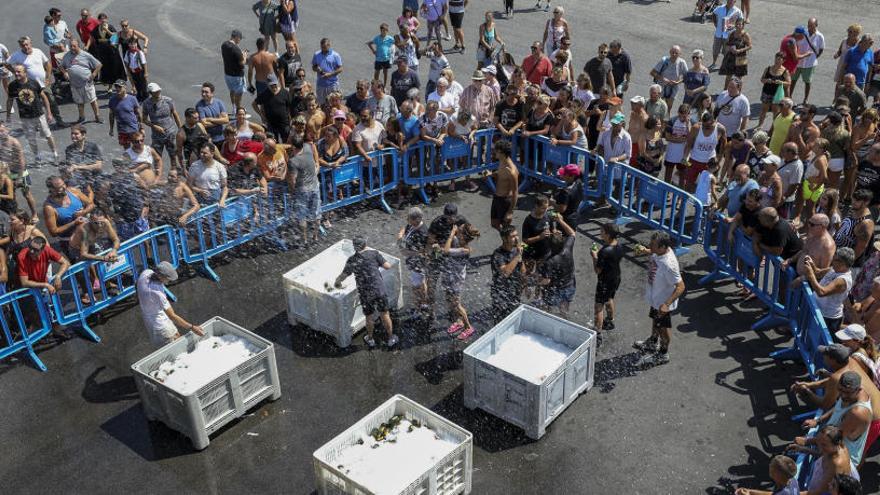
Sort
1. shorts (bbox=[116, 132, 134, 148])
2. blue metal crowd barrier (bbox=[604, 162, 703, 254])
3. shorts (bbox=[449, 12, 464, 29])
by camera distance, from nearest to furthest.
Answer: blue metal crowd barrier (bbox=[604, 162, 703, 254]), shorts (bbox=[116, 132, 134, 148]), shorts (bbox=[449, 12, 464, 29])

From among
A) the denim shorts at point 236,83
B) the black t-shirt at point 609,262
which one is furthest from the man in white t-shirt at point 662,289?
the denim shorts at point 236,83

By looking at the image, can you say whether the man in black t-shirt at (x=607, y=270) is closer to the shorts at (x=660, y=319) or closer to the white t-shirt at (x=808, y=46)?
the shorts at (x=660, y=319)

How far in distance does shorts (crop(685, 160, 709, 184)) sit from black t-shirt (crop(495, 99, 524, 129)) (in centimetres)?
303

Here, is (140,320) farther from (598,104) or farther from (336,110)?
(598,104)

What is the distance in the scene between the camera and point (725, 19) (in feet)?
67.6

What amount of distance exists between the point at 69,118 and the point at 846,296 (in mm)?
15849

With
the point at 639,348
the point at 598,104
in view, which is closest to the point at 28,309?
the point at 639,348

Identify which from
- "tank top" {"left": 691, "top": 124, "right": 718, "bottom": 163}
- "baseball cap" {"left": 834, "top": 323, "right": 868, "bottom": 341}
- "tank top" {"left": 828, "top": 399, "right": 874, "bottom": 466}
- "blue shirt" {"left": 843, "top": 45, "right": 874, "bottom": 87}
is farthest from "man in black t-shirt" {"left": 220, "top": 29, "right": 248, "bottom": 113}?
"tank top" {"left": 828, "top": 399, "right": 874, "bottom": 466}

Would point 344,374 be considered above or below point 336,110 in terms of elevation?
below

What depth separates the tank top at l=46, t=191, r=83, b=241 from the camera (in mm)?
12555

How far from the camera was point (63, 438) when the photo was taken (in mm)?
10289

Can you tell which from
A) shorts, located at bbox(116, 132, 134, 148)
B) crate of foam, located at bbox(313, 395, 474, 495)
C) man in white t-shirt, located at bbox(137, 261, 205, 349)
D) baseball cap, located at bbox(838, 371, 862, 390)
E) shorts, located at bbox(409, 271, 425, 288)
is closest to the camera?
baseball cap, located at bbox(838, 371, 862, 390)

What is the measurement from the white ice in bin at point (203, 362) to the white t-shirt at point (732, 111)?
9.35 metres

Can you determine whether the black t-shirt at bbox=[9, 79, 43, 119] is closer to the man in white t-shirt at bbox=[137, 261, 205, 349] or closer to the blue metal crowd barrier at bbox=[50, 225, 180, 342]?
the blue metal crowd barrier at bbox=[50, 225, 180, 342]
